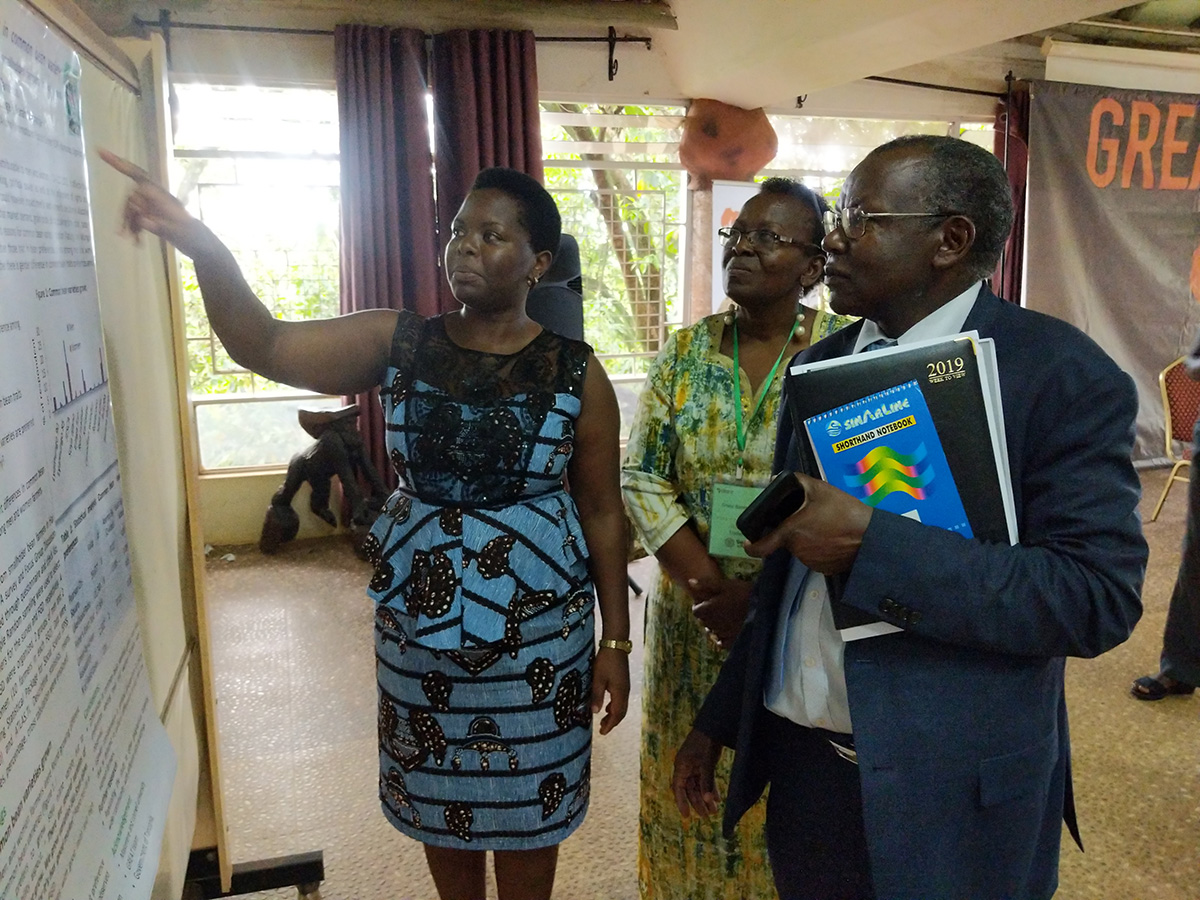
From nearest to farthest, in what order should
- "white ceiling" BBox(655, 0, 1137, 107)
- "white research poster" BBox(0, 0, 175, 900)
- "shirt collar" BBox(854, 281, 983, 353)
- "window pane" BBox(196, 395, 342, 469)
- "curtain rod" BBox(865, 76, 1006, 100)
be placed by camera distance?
"white research poster" BBox(0, 0, 175, 900) → "shirt collar" BBox(854, 281, 983, 353) → "white ceiling" BBox(655, 0, 1137, 107) → "window pane" BBox(196, 395, 342, 469) → "curtain rod" BBox(865, 76, 1006, 100)

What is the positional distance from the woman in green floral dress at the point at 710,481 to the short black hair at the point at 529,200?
1.03 ft

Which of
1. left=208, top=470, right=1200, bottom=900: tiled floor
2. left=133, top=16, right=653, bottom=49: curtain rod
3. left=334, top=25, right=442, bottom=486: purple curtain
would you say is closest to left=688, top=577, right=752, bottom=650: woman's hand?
left=208, top=470, right=1200, bottom=900: tiled floor

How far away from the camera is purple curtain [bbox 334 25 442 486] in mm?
4000

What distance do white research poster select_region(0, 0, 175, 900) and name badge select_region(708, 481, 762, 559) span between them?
2.83 feet

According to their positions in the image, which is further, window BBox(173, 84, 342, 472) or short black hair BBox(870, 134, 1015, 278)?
window BBox(173, 84, 342, 472)

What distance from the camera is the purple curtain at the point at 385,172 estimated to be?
400cm

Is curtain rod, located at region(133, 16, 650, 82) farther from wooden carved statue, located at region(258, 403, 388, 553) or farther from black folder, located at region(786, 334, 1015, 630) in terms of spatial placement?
black folder, located at region(786, 334, 1015, 630)

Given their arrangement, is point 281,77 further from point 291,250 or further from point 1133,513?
point 1133,513

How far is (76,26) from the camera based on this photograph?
988 mm

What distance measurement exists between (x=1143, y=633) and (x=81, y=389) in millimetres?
3610

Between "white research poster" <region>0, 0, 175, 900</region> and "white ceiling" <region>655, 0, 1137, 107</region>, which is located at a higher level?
"white ceiling" <region>655, 0, 1137, 107</region>

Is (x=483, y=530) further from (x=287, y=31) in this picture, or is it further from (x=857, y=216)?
(x=287, y=31)

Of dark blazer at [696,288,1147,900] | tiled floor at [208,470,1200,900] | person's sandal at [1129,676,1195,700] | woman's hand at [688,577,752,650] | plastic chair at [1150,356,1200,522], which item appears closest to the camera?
dark blazer at [696,288,1147,900]

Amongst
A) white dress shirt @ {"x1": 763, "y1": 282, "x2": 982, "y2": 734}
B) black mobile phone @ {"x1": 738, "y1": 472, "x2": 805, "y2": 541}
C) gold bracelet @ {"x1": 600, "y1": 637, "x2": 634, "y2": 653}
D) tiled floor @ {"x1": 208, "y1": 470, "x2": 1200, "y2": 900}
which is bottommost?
tiled floor @ {"x1": 208, "y1": 470, "x2": 1200, "y2": 900}
